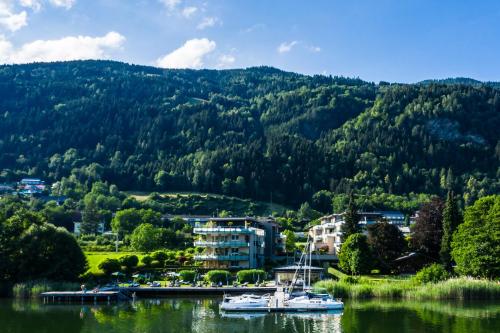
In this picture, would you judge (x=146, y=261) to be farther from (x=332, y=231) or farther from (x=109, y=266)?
(x=332, y=231)

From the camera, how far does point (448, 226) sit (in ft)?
302

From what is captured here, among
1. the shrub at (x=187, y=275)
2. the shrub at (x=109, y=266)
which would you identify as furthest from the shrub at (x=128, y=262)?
the shrub at (x=187, y=275)

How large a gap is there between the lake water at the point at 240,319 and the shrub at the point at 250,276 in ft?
59.5

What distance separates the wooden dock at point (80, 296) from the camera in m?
84.1

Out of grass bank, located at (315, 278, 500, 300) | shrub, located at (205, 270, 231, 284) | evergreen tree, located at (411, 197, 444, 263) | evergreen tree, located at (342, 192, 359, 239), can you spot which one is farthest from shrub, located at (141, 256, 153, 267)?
evergreen tree, located at (411, 197, 444, 263)

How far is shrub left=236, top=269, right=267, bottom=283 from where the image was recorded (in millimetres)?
96750

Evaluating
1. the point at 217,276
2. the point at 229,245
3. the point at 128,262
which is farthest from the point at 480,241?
the point at 128,262

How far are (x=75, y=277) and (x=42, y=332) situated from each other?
36.6m

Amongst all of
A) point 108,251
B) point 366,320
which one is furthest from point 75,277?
point 366,320

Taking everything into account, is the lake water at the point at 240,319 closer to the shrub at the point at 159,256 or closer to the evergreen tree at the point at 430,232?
the evergreen tree at the point at 430,232

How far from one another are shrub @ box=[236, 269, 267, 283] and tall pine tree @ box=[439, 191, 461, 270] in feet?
94.6

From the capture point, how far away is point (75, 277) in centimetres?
9219

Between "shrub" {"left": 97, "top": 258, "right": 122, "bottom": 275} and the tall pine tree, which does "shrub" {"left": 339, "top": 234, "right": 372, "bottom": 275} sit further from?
"shrub" {"left": 97, "top": 258, "right": 122, "bottom": 275}

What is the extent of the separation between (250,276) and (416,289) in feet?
95.2
